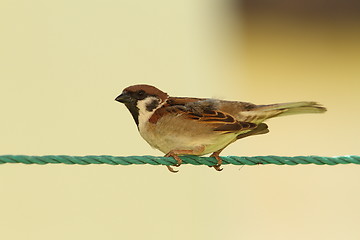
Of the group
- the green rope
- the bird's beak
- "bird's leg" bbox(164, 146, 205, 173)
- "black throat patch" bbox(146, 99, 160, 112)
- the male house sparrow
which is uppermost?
the bird's beak

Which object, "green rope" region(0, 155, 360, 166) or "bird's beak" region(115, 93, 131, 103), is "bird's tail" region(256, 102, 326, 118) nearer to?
"green rope" region(0, 155, 360, 166)

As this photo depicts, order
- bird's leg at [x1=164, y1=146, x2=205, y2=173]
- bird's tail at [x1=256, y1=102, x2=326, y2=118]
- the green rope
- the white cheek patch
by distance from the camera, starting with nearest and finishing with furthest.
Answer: the green rope, bird's tail at [x1=256, y1=102, x2=326, y2=118], bird's leg at [x1=164, y1=146, x2=205, y2=173], the white cheek patch

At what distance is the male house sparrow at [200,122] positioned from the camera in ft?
12.8

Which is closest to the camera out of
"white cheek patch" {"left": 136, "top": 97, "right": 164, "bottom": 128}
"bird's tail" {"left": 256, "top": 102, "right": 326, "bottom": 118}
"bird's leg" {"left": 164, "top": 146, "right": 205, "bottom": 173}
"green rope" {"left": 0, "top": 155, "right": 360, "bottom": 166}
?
"green rope" {"left": 0, "top": 155, "right": 360, "bottom": 166}

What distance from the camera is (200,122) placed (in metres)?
3.96

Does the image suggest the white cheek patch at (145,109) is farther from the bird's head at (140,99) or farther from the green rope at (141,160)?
A: the green rope at (141,160)

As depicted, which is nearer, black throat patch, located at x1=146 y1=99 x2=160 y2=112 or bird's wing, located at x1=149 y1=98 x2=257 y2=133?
bird's wing, located at x1=149 y1=98 x2=257 y2=133

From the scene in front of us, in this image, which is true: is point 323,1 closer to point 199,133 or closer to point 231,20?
point 231,20

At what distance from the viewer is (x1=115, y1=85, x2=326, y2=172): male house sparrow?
154 inches

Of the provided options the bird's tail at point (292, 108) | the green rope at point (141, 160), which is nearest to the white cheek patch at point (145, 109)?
the green rope at point (141, 160)

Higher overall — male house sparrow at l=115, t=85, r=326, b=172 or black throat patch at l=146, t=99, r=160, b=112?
black throat patch at l=146, t=99, r=160, b=112

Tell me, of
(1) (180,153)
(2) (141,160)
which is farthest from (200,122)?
(2) (141,160)

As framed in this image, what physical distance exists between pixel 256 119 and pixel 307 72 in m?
7.82

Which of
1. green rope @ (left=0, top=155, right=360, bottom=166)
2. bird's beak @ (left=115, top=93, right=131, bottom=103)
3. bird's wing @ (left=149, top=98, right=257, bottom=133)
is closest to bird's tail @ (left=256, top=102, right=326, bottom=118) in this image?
bird's wing @ (left=149, top=98, right=257, bottom=133)
